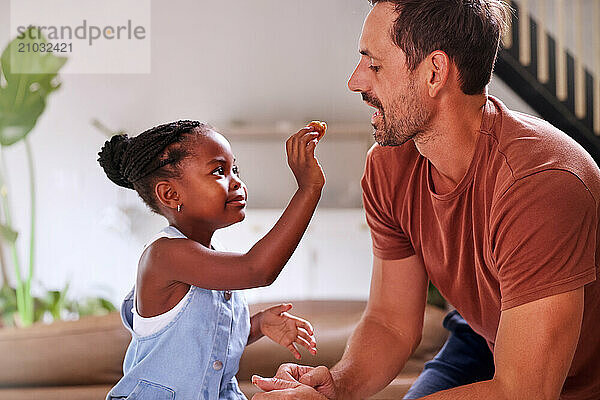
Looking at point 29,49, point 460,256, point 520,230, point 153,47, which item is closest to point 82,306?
point 29,49

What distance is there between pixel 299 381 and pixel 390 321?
0.30 metres

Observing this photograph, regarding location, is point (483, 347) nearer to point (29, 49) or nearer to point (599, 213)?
point (599, 213)

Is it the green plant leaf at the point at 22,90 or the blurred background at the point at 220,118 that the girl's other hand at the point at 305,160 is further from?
the blurred background at the point at 220,118

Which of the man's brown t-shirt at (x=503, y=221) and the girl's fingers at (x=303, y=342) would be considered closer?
the man's brown t-shirt at (x=503, y=221)

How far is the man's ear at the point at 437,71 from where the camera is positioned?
113 cm

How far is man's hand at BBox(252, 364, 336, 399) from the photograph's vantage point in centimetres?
109

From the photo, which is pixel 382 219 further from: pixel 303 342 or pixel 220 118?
pixel 220 118

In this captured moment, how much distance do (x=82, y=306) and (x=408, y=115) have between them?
2.27 m

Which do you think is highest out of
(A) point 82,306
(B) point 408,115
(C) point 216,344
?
(B) point 408,115

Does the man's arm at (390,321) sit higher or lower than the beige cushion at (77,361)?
higher

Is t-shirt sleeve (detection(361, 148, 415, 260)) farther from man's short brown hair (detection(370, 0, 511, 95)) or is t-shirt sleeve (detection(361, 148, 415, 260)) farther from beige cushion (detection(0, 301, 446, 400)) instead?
beige cushion (detection(0, 301, 446, 400))

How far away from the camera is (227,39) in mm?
4258

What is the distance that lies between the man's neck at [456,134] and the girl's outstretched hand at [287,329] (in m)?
0.36

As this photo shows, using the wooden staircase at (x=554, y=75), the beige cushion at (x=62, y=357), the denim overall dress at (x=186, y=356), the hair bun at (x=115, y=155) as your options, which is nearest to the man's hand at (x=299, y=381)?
the denim overall dress at (x=186, y=356)
